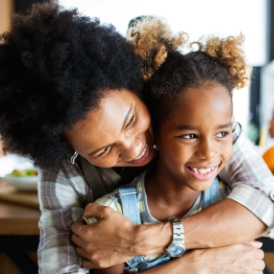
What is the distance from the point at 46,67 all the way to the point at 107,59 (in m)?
0.13

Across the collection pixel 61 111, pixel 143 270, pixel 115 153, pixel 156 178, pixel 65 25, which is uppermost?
pixel 65 25

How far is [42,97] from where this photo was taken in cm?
85

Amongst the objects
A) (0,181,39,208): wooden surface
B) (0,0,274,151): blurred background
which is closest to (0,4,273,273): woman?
(0,181,39,208): wooden surface

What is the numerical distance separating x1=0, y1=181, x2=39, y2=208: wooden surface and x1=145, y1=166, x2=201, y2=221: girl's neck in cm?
47

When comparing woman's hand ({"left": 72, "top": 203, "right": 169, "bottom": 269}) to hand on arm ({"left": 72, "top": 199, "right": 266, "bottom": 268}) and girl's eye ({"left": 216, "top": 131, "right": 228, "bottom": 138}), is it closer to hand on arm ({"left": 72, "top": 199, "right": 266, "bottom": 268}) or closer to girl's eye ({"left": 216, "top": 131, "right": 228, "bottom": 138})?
hand on arm ({"left": 72, "top": 199, "right": 266, "bottom": 268})

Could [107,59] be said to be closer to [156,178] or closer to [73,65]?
[73,65]

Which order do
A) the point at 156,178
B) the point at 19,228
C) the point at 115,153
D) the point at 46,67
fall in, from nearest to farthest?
the point at 46,67
the point at 115,153
the point at 156,178
the point at 19,228

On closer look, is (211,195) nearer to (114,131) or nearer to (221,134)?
(221,134)

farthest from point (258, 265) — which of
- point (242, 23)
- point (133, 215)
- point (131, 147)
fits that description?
point (242, 23)

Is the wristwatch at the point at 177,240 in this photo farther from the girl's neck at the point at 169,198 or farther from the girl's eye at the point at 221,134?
the girl's eye at the point at 221,134

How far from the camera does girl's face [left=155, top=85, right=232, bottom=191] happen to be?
0.95 m

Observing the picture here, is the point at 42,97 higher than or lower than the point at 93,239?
higher

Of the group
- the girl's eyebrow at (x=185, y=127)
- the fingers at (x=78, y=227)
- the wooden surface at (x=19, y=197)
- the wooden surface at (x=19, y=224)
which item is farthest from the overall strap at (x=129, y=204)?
the wooden surface at (x=19, y=197)

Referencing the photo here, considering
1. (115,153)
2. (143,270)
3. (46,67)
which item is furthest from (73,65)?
(143,270)
